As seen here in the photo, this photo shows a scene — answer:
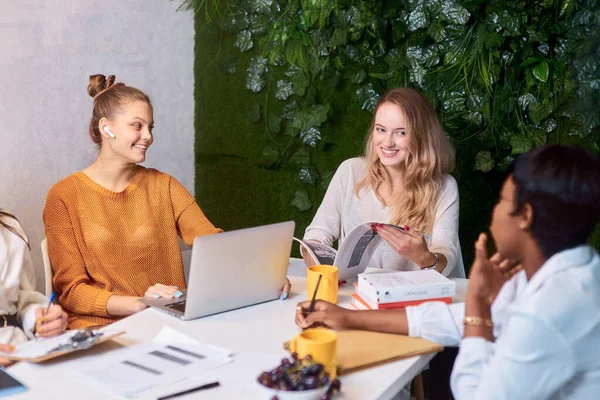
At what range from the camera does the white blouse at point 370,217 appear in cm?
→ 239

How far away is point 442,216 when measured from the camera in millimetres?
2439

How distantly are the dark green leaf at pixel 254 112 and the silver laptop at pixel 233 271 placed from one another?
178 centimetres

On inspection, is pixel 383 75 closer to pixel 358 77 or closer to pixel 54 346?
pixel 358 77

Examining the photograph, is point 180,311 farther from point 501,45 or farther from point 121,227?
point 501,45

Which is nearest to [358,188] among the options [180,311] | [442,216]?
[442,216]

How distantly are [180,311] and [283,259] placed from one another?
1.03 ft

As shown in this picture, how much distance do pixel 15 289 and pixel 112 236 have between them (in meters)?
0.43

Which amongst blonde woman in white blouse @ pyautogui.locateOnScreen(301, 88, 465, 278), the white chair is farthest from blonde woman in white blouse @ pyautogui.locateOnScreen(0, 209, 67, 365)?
blonde woman in white blouse @ pyautogui.locateOnScreen(301, 88, 465, 278)

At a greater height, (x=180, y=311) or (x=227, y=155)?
(x=227, y=155)

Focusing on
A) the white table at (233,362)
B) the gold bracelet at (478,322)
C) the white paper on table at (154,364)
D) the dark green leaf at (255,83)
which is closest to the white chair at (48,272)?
the white table at (233,362)

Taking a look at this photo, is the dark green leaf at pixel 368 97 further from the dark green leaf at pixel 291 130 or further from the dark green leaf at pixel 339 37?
the dark green leaf at pixel 291 130

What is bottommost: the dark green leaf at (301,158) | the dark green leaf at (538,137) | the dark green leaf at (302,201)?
the dark green leaf at (302,201)

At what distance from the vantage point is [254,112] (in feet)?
11.7

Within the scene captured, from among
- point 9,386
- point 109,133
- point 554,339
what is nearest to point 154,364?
point 9,386
